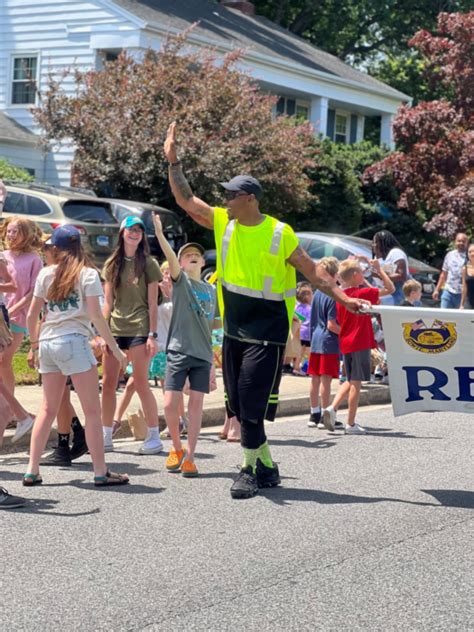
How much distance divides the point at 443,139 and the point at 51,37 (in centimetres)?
1075

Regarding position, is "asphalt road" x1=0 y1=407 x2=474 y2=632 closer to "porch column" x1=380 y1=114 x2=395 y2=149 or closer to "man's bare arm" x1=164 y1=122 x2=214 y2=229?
"man's bare arm" x1=164 y1=122 x2=214 y2=229

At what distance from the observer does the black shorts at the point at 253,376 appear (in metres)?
7.74

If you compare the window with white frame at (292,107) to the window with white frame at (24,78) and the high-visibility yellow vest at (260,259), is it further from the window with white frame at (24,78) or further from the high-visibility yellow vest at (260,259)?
the high-visibility yellow vest at (260,259)

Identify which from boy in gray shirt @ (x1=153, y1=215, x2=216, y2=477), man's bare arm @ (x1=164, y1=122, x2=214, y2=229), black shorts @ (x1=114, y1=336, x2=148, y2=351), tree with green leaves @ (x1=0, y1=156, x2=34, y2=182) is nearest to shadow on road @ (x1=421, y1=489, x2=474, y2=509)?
boy in gray shirt @ (x1=153, y1=215, x2=216, y2=477)

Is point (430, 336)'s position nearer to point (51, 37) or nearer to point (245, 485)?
point (245, 485)

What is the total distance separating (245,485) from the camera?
25.0 ft

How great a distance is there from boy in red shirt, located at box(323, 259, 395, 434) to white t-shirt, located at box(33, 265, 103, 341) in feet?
11.8

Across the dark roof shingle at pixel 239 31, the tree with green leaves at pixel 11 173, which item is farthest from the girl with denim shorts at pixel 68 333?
the dark roof shingle at pixel 239 31

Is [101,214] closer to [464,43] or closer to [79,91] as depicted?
[79,91]

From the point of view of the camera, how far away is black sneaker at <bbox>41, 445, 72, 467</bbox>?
28.2 ft

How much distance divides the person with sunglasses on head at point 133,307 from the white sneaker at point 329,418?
83.4 inches

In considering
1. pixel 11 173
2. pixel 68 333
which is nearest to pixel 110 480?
pixel 68 333

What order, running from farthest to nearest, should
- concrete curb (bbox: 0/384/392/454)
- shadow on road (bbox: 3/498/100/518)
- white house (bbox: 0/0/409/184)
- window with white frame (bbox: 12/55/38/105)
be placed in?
window with white frame (bbox: 12/55/38/105), white house (bbox: 0/0/409/184), concrete curb (bbox: 0/384/392/454), shadow on road (bbox: 3/498/100/518)

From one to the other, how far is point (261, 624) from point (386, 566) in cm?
120
